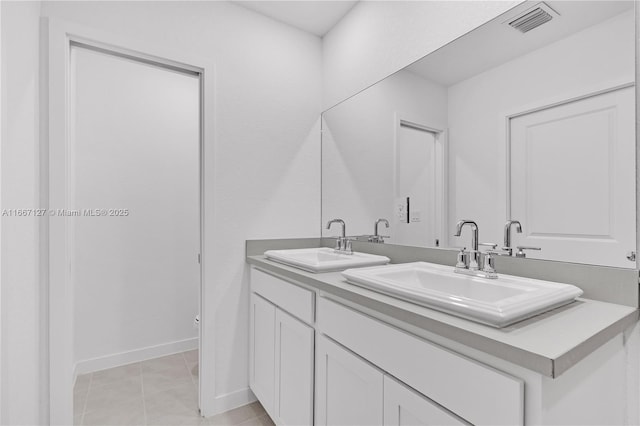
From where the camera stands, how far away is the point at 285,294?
1496 millimetres

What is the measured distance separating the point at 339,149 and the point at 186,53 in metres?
1.05

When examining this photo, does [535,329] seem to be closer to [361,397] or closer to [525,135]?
[361,397]

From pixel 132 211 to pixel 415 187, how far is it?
6.97ft

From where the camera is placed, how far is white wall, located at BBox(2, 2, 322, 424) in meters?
1.23

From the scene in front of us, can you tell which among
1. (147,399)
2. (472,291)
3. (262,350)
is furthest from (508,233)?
(147,399)

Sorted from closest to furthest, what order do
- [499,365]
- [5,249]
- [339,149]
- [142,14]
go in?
[499,365] < [5,249] < [142,14] < [339,149]

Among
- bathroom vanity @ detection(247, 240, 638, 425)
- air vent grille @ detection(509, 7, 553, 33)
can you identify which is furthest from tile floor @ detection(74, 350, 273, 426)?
air vent grille @ detection(509, 7, 553, 33)

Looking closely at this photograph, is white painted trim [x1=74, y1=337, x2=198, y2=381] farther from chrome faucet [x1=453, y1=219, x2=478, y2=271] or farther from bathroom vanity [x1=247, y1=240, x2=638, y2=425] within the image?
chrome faucet [x1=453, y1=219, x2=478, y2=271]

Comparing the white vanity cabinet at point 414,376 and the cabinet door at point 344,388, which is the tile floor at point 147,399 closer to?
the white vanity cabinet at point 414,376

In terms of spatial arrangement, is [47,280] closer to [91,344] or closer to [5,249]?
[5,249]

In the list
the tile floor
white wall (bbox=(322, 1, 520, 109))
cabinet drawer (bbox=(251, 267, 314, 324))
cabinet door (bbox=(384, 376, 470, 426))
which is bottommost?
the tile floor

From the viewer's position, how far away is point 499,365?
0.66 metres

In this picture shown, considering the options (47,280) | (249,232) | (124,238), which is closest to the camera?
(47,280)

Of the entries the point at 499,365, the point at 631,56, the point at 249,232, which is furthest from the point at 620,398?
the point at 249,232
